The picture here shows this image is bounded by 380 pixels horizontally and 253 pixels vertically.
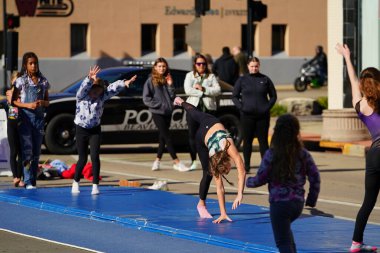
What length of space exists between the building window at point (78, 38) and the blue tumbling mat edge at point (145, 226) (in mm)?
31766

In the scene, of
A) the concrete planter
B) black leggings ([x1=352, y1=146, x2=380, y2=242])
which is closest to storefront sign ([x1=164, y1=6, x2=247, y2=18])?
the concrete planter

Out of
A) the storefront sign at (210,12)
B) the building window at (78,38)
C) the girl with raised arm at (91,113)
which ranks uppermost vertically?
the storefront sign at (210,12)

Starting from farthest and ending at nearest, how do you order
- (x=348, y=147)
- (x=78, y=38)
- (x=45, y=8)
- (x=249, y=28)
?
(x=78, y=38)
(x=45, y=8)
(x=249, y=28)
(x=348, y=147)

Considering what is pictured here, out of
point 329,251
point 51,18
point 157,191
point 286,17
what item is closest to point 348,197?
point 157,191

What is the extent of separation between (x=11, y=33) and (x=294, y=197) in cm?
1863

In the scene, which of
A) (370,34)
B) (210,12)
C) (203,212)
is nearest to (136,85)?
(370,34)

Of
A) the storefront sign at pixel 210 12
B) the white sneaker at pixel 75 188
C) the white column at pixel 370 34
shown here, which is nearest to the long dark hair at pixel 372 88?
the white sneaker at pixel 75 188

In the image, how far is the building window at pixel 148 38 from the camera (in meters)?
47.3

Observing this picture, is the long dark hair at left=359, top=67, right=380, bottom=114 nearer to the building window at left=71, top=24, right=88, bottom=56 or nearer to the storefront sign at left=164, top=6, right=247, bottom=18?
the building window at left=71, top=24, right=88, bottom=56

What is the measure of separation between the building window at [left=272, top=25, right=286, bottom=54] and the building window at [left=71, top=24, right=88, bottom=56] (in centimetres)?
847

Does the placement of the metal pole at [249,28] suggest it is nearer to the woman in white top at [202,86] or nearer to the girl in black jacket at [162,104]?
the girl in black jacket at [162,104]

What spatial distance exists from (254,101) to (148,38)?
98.2 feet

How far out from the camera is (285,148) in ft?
28.8

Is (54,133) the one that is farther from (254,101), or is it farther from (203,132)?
(203,132)
